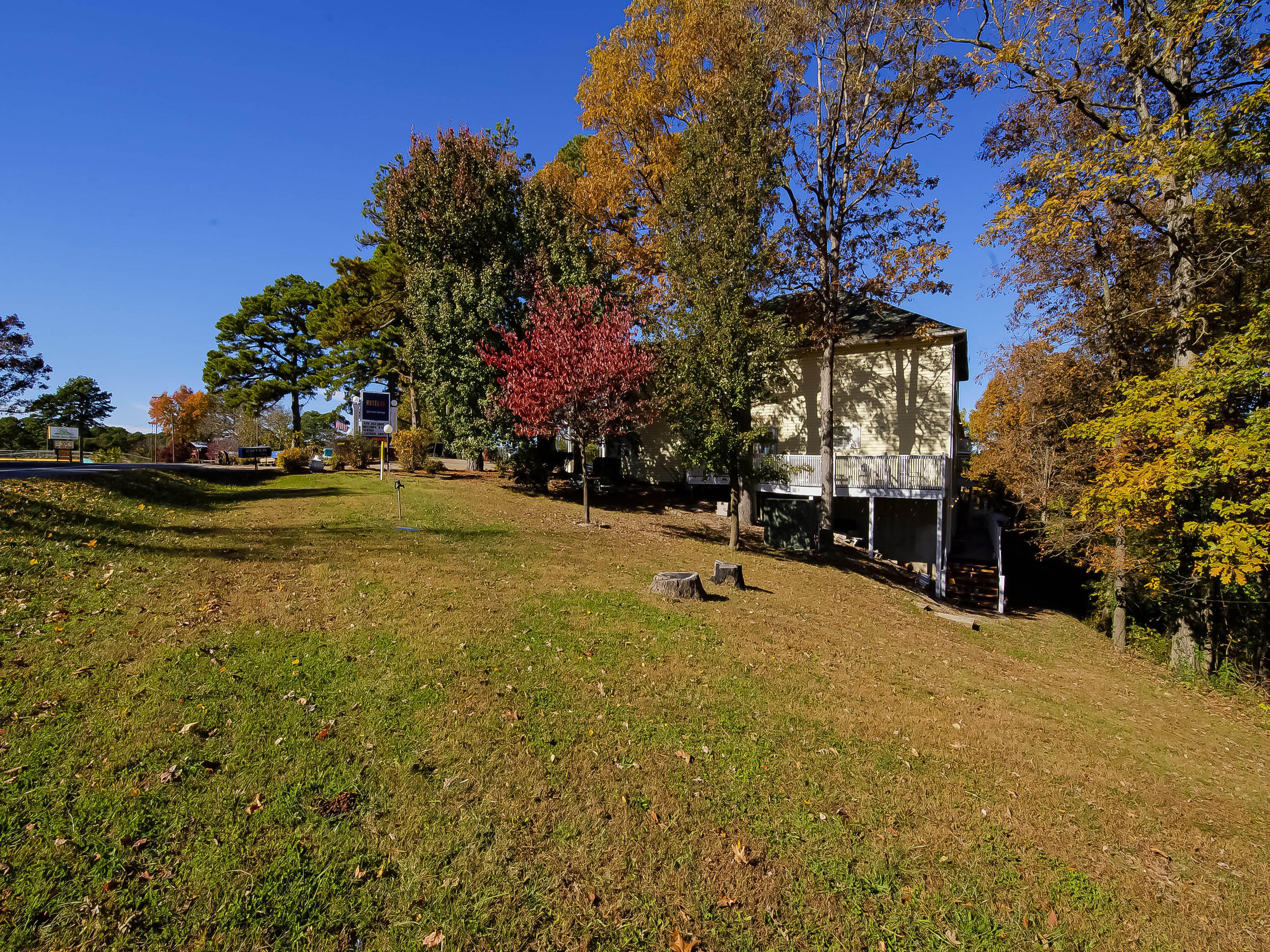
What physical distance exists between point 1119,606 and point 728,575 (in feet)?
37.1

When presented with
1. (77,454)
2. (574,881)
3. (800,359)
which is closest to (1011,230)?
(800,359)

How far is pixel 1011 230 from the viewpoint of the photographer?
1309 centimetres

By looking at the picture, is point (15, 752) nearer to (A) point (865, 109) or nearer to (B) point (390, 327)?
(A) point (865, 109)

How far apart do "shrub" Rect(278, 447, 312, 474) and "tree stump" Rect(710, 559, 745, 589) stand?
61.1ft

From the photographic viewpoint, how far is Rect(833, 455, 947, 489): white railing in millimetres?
17344

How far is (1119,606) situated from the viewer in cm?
1415

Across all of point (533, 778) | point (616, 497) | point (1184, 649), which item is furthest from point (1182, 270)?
point (616, 497)

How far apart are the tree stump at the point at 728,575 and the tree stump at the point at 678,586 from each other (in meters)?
1.26

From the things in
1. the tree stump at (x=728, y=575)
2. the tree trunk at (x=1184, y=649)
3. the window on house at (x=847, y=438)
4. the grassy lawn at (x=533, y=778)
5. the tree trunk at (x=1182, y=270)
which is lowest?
the tree trunk at (x=1184, y=649)

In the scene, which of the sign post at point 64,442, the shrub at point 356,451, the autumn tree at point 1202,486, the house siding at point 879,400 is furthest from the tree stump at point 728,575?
the sign post at point 64,442

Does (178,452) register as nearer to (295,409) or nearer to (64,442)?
(64,442)

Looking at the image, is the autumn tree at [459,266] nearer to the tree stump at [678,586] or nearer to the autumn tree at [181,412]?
the tree stump at [678,586]

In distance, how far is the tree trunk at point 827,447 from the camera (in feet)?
55.8

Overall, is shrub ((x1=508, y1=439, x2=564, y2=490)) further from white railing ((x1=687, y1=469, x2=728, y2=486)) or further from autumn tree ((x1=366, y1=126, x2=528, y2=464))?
white railing ((x1=687, y1=469, x2=728, y2=486))
